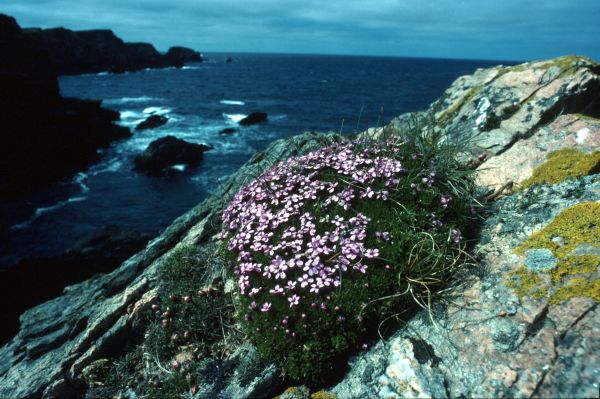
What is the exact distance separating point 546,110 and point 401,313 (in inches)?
225

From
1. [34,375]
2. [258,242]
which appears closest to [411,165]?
[258,242]

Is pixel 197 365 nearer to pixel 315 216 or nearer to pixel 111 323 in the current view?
pixel 111 323

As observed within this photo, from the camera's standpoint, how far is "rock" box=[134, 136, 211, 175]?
5109 centimetres

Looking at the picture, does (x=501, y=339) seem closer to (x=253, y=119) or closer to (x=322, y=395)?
(x=322, y=395)

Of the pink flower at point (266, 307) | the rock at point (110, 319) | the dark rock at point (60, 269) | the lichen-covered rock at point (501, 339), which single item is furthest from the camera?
the dark rock at point (60, 269)

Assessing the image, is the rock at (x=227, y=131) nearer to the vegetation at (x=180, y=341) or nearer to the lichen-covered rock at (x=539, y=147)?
the vegetation at (x=180, y=341)

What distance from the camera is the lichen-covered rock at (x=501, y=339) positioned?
348cm

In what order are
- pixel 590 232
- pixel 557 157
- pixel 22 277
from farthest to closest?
pixel 22 277 → pixel 557 157 → pixel 590 232

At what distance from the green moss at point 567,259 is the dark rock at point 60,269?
27.4m

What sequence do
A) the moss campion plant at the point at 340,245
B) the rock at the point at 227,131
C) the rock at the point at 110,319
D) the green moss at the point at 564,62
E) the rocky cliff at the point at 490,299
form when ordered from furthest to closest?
1. the rock at the point at 227,131
2. the green moss at the point at 564,62
3. the rock at the point at 110,319
4. the moss campion plant at the point at 340,245
5. the rocky cliff at the point at 490,299

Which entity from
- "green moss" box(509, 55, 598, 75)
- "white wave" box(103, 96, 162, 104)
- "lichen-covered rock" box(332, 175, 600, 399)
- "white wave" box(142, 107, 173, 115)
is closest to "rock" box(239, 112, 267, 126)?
"white wave" box(142, 107, 173, 115)

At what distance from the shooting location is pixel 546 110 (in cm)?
778

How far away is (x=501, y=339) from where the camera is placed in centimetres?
397

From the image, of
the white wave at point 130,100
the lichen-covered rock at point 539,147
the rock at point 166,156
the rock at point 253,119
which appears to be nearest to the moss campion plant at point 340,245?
the lichen-covered rock at point 539,147
